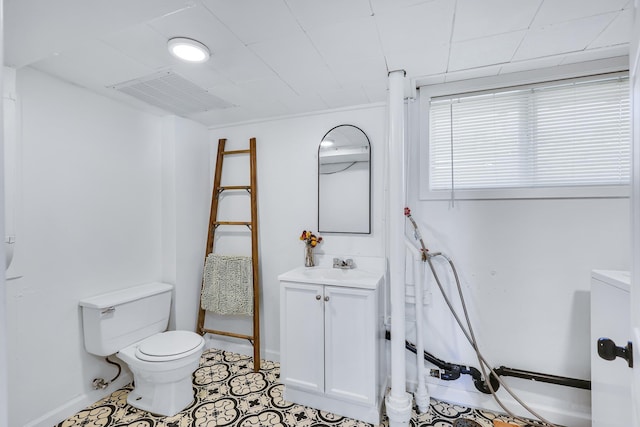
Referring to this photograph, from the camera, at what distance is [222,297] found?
2578mm

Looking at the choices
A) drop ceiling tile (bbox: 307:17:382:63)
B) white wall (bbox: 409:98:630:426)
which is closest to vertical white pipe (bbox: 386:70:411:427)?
drop ceiling tile (bbox: 307:17:382:63)

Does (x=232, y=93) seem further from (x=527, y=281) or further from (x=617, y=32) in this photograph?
(x=527, y=281)

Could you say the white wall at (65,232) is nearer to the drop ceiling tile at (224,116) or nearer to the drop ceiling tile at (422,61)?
the drop ceiling tile at (224,116)

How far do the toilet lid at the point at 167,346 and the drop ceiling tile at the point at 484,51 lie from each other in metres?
2.41

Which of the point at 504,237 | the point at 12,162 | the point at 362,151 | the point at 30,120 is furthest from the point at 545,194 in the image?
the point at 30,120

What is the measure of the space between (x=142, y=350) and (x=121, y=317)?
0.93ft

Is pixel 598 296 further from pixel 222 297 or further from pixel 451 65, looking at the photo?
pixel 222 297

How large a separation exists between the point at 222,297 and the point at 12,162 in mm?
1640

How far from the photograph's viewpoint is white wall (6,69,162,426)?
1.71m

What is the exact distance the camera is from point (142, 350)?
194 cm

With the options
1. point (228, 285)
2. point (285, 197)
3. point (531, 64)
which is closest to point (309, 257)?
point (285, 197)

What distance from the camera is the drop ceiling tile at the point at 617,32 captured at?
131 centimetres

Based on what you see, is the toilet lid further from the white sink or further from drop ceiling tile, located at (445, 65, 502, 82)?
drop ceiling tile, located at (445, 65, 502, 82)

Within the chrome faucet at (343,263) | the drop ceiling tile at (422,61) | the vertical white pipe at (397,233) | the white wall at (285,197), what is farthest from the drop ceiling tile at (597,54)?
the chrome faucet at (343,263)
